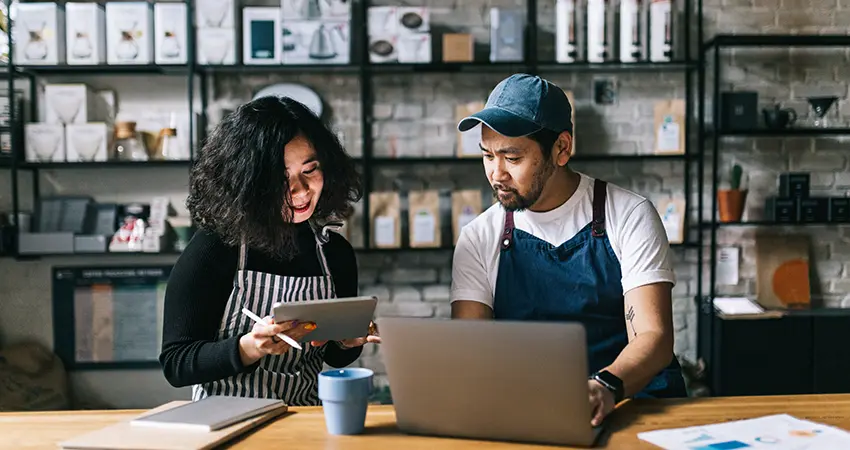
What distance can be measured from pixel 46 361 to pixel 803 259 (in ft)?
12.2

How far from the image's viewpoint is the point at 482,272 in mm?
1963

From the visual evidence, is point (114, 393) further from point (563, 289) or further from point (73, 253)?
point (563, 289)

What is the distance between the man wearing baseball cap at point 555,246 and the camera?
5.98 ft

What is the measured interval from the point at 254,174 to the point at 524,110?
644 millimetres

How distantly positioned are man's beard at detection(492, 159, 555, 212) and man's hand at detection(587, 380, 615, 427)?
567mm

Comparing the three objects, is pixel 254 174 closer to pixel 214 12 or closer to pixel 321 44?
pixel 321 44

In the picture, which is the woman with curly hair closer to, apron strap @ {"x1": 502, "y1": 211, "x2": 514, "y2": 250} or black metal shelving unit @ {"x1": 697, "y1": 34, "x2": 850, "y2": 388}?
apron strap @ {"x1": 502, "y1": 211, "x2": 514, "y2": 250}

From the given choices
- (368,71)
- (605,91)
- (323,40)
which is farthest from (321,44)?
(605,91)

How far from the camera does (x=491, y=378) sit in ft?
4.06

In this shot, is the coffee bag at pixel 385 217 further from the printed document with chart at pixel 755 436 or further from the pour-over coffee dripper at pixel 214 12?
the printed document with chart at pixel 755 436

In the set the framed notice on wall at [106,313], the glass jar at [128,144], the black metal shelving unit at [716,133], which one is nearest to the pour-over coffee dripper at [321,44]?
the glass jar at [128,144]

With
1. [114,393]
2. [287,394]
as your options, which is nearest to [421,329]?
[287,394]

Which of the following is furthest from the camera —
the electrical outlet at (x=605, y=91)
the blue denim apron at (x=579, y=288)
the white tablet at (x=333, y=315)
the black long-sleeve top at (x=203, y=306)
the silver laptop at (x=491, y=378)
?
the electrical outlet at (x=605, y=91)

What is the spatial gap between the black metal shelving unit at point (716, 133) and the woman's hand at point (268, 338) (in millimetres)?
2559
